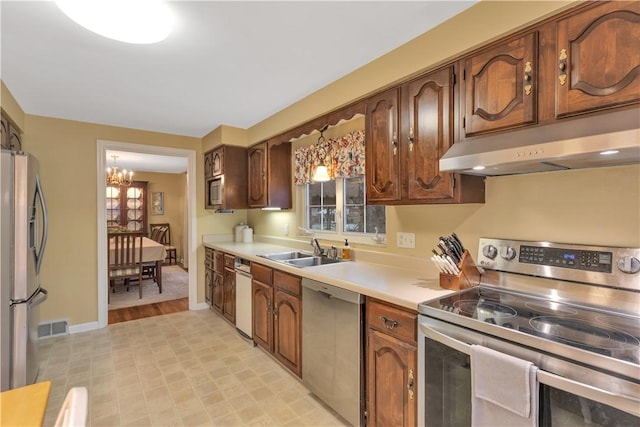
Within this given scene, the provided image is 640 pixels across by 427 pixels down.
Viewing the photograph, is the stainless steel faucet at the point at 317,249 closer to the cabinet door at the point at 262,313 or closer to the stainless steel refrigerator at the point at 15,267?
the cabinet door at the point at 262,313

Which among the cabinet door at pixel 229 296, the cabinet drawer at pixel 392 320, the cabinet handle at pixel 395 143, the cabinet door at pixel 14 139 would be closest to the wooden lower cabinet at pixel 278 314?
the cabinet door at pixel 229 296

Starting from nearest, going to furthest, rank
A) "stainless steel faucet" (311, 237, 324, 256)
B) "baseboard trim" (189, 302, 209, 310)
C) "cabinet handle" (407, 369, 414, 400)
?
"cabinet handle" (407, 369, 414, 400)
"stainless steel faucet" (311, 237, 324, 256)
"baseboard trim" (189, 302, 209, 310)

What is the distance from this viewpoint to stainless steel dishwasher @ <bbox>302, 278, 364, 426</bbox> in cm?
176

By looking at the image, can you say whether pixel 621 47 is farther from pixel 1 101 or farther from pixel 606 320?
pixel 1 101

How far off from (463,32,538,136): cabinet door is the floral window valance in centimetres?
106

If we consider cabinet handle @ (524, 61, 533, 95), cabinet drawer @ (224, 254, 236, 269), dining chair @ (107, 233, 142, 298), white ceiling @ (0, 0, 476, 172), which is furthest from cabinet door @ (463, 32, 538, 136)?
dining chair @ (107, 233, 142, 298)

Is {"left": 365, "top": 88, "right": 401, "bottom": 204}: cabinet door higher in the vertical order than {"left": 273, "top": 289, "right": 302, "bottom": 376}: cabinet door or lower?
higher

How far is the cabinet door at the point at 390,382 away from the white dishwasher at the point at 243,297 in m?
1.55

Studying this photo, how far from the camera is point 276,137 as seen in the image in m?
3.30

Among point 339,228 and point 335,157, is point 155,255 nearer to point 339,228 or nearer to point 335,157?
point 339,228

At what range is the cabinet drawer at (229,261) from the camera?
3.28 meters

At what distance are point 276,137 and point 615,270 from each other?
2844 mm

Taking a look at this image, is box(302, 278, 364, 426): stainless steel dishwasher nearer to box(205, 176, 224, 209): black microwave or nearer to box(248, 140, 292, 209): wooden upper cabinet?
box(248, 140, 292, 209): wooden upper cabinet

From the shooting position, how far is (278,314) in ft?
8.21
